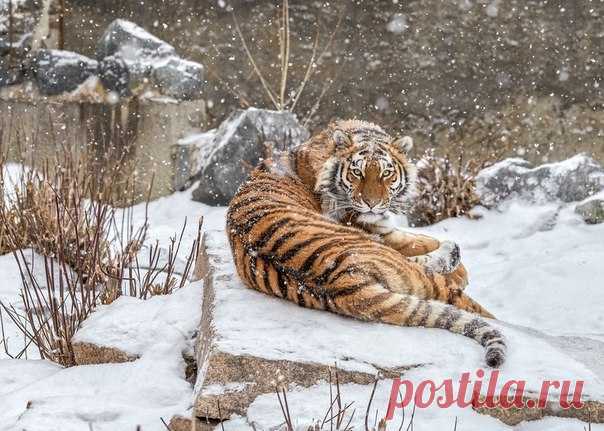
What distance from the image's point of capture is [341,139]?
10.8 feet

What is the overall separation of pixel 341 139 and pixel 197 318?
98cm

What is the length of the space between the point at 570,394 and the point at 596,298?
2281 mm

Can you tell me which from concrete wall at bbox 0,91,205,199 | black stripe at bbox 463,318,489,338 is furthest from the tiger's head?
concrete wall at bbox 0,91,205,199

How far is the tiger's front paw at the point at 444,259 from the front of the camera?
3236 mm

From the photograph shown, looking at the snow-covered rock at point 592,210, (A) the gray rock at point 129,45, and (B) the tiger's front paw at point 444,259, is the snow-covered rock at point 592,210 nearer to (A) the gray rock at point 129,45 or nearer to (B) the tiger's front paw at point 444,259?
(B) the tiger's front paw at point 444,259

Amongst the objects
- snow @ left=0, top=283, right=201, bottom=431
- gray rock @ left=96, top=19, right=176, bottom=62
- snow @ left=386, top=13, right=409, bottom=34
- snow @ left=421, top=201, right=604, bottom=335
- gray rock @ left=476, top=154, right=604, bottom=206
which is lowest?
snow @ left=421, top=201, right=604, bottom=335

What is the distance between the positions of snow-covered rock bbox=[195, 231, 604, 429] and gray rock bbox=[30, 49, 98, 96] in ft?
16.9

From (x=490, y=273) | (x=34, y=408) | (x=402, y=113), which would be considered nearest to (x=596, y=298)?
(x=490, y=273)

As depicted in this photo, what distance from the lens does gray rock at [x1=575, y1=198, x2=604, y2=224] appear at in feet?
19.5

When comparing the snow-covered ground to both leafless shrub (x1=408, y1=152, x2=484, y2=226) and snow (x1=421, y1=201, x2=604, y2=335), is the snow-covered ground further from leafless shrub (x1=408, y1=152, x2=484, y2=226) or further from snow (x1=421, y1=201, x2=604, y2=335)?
leafless shrub (x1=408, y1=152, x2=484, y2=226)

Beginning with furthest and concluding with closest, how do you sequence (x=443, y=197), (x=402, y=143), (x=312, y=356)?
(x=443, y=197) < (x=402, y=143) < (x=312, y=356)

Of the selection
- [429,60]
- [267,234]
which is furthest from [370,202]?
[429,60]

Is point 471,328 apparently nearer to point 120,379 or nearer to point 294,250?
point 294,250

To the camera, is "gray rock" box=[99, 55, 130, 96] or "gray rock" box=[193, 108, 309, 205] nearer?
"gray rock" box=[193, 108, 309, 205]
